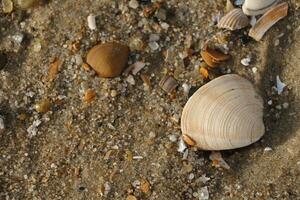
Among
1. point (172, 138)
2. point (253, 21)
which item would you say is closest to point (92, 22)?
point (172, 138)

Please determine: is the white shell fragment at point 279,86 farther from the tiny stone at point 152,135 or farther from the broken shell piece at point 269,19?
the tiny stone at point 152,135

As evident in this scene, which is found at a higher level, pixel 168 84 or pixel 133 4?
pixel 133 4

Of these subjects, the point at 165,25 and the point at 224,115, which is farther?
the point at 165,25

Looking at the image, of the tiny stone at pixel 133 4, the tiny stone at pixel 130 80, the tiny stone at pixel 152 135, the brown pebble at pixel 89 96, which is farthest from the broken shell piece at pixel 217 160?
the tiny stone at pixel 133 4

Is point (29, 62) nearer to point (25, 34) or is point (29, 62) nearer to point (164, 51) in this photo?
point (25, 34)

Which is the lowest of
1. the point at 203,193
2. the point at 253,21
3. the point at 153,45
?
the point at 203,193

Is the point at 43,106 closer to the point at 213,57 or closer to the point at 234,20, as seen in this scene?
the point at 213,57
